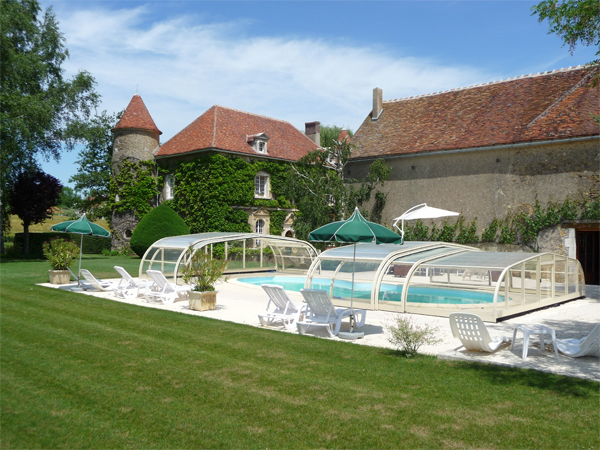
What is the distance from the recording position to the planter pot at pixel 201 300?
41.7 ft

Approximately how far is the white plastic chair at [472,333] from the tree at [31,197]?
3004cm

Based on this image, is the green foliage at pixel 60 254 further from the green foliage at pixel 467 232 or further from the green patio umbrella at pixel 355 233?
the green foliage at pixel 467 232

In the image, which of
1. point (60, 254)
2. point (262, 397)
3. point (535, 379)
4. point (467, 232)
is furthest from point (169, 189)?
point (535, 379)

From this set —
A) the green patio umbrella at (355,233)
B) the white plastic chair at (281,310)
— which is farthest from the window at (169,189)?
the green patio umbrella at (355,233)

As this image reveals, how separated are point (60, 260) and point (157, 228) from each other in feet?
39.5

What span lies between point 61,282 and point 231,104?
66.7ft

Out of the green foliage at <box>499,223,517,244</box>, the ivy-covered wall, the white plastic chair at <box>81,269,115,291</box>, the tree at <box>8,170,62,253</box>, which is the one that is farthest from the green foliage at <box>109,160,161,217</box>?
the green foliage at <box>499,223,517,244</box>

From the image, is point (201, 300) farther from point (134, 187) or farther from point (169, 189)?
point (134, 187)

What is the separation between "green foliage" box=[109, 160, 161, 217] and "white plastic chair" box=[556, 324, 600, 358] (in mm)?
29299

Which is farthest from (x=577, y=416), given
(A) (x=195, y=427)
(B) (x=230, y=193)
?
(B) (x=230, y=193)

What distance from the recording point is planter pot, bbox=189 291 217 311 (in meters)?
12.7

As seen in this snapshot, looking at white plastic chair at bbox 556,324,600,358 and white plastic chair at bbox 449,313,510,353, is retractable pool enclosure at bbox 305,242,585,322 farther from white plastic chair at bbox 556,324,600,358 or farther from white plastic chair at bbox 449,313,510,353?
white plastic chair at bbox 449,313,510,353

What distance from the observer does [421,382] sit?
6.66m

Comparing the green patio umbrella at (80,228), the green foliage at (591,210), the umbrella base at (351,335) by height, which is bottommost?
the umbrella base at (351,335)
